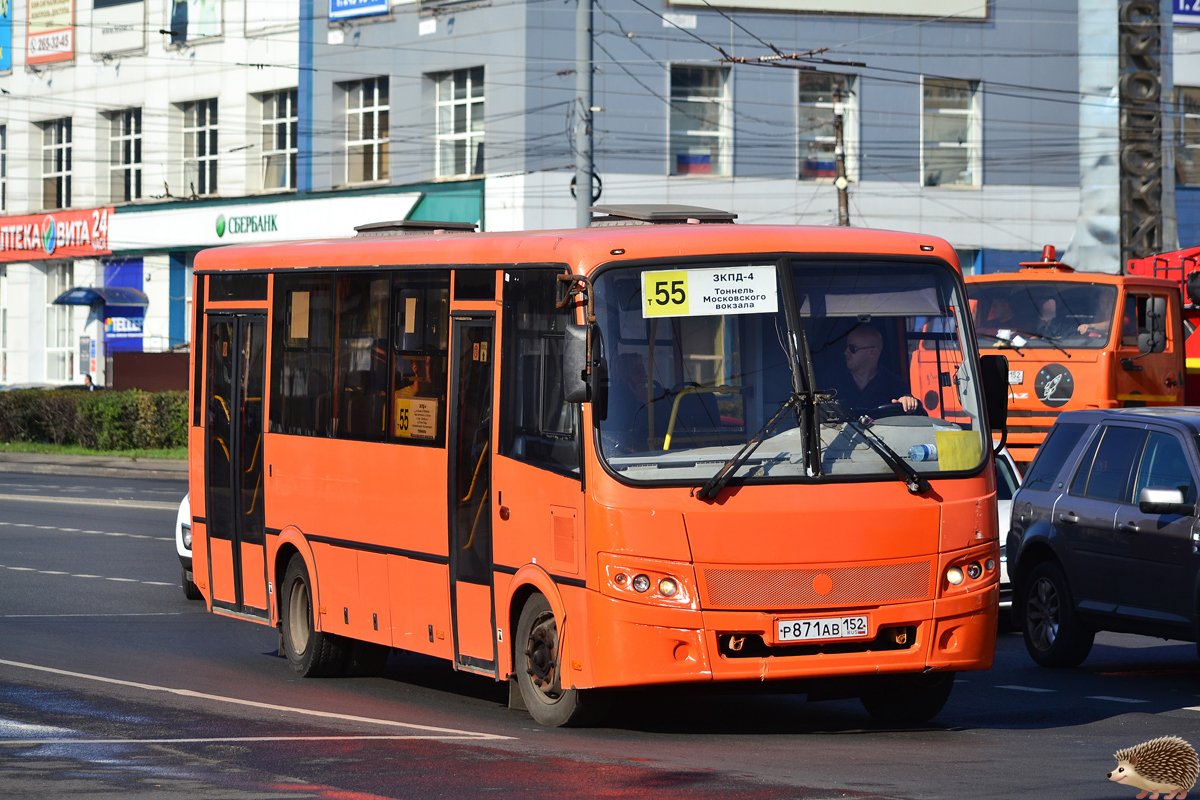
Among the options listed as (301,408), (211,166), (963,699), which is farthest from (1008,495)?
(211,166)

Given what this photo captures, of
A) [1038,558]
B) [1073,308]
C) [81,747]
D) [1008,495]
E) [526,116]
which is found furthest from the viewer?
[526,116]

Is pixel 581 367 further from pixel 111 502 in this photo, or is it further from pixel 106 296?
pixel 106 296

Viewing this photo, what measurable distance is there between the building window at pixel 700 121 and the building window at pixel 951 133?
16.4 ft

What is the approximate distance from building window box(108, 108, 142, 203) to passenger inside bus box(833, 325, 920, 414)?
1915 inches

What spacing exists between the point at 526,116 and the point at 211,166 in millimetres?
13851

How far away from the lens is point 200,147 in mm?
53594

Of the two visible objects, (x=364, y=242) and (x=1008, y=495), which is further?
(x=1008, y=495)

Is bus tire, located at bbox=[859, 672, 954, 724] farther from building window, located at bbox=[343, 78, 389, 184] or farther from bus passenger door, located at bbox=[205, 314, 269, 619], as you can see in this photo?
building window, located at bbox=[343, 78, 389, 184]

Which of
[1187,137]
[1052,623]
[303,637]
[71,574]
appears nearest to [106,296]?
[1187,137]

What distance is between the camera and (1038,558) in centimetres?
1348

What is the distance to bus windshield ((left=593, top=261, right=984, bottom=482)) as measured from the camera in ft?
30.5

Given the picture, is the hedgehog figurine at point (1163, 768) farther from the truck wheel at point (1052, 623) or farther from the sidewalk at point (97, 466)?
the sidewalk at point (97, 466)

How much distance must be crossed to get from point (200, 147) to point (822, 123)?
18386mm

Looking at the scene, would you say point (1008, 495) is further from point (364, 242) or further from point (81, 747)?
point (81, 747)
